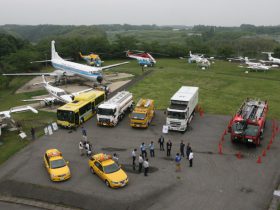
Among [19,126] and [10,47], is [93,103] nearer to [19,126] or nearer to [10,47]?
[19,126]

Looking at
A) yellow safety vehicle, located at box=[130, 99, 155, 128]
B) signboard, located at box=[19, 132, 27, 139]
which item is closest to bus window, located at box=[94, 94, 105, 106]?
yellow safety vehicle, located at box=[130, 99, 155, 128]

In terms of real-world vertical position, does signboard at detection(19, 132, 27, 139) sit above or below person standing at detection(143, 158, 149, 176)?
below

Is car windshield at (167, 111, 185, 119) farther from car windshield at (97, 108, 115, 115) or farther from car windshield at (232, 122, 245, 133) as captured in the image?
car windshield at (97, 108, 115, 115)

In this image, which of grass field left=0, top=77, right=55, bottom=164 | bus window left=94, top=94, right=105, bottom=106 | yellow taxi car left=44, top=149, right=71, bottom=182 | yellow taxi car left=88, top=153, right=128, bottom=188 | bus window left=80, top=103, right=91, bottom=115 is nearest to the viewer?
yellow taxi car left=88, top=153, right=128, bottom=188

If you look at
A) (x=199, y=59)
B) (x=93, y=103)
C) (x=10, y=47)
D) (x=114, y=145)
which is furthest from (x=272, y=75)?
(x=10, y=47)

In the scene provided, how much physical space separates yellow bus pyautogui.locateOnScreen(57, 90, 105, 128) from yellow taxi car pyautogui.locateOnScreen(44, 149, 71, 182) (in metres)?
8.53

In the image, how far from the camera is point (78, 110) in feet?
106

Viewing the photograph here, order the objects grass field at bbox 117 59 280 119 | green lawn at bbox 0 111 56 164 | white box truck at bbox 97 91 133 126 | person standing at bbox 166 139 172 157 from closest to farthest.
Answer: person standing at bbox 166 139 172 157, green lawn at bbox 0 111 56 164, white box truck at bbox 97 91 133 126, grass field at bbox 117 59 280 119

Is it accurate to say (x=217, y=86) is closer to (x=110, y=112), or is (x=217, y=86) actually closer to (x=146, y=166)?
(x=110, y=112)

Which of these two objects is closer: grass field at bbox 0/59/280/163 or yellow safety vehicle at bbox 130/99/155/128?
yellow safety vehicle at bbox 130/99/155/128

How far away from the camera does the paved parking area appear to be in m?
19.1

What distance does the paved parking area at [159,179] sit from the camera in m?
19.1

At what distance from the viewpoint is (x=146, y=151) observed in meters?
26.4

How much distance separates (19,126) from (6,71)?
3113cm
